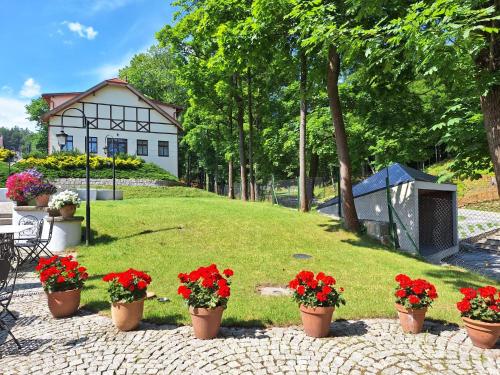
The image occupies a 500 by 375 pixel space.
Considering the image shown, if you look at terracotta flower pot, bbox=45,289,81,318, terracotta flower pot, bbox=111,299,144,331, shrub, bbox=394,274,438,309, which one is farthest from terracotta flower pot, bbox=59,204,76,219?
shrub, bbox=394,274,438,309

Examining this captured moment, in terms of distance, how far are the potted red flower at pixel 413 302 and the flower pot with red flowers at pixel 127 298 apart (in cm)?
351

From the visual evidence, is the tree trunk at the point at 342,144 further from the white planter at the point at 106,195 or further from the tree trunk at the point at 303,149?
the white planter at the point at 106,195

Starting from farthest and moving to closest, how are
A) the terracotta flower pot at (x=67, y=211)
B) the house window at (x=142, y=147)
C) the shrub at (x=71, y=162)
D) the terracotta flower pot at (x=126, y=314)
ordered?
the house window at (x=142, y=147), the shrub at (x=71, y=162), the terracotta flower pot at (x=67, y=211), the terracotta flower pot at (x=126, y=314)

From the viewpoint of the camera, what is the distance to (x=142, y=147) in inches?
1342

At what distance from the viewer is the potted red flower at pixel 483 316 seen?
4.62 meters

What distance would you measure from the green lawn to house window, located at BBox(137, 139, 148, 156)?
1976 cm

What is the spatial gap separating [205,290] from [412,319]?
2.80 metres

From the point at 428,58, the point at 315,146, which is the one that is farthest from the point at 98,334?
the point at 315,146

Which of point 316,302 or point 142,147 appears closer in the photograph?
point 316,302

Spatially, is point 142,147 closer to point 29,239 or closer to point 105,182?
point 105,182

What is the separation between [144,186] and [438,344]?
77.0ft

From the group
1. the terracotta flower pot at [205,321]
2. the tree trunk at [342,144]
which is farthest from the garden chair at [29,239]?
the tree trunk at [342,144]

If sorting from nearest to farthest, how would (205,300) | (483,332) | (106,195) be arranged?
(483,332) → (205,300) → (106,195)

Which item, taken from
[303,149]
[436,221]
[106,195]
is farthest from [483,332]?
[106,195]
